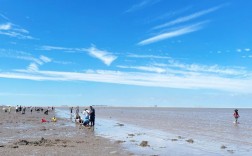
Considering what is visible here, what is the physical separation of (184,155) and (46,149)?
7.64 metres

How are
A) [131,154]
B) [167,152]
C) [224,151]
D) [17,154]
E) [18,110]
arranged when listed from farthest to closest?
[18,110], [224,151], [167,152], [131,154], [17,154]

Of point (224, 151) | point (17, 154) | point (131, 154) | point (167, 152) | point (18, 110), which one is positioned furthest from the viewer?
point (18, 110)

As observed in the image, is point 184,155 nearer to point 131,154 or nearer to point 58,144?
point 131,154

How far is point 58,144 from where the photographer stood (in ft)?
69.4

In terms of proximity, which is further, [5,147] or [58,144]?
[58,144]

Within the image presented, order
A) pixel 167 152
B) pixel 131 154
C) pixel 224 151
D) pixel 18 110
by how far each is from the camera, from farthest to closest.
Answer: pixel 18 110 → pixel 224 151 → pixel 167 152 → pixel 131 154

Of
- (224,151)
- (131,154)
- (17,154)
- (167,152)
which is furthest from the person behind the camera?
(224,151)

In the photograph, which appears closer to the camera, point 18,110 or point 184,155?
point 184,155

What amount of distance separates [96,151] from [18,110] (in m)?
78.8

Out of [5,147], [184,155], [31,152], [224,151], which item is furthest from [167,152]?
[5,147]

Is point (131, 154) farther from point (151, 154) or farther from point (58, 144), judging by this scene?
point (58, 144)

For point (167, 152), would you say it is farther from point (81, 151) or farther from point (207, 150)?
point (81, 151)

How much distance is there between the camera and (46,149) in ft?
61.9

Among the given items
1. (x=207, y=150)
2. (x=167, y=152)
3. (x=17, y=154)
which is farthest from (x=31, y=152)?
(x=207, y=150)
